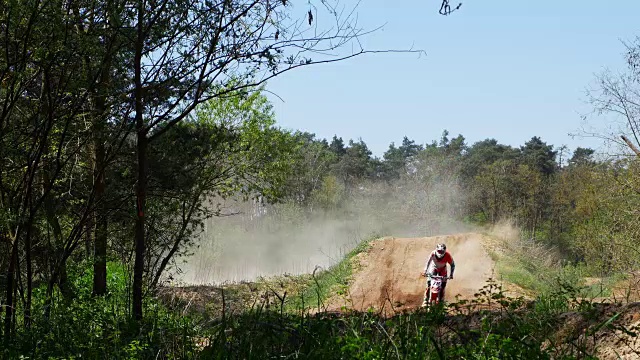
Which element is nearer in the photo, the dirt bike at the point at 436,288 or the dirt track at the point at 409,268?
the dirt bike at the point at 436,288

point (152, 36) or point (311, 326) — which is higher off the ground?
point (152, 36)

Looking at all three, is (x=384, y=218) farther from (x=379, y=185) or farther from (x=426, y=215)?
(x=379, y=185)

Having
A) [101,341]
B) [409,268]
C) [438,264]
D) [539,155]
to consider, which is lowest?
[409,268]

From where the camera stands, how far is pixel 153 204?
51.5 ft

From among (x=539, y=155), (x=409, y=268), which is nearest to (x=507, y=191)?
(x=539, y=155)

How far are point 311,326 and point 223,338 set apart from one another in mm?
845

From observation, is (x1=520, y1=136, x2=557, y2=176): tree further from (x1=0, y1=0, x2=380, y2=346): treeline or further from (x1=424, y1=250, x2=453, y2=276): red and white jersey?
(x1=0, y1=0, x2=380, y2=346): treeline

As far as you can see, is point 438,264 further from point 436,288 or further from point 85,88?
point 85,88

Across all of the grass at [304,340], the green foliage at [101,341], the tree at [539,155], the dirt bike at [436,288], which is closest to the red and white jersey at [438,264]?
the dirt bike at [436,288]

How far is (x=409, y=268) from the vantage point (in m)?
31.6

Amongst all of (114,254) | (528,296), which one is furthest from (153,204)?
(528,296)

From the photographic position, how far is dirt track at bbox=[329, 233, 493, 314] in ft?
89.1

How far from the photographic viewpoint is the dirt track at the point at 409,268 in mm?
27156

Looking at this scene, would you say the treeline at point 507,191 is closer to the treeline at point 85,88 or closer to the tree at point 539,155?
the tree at point 539,155
